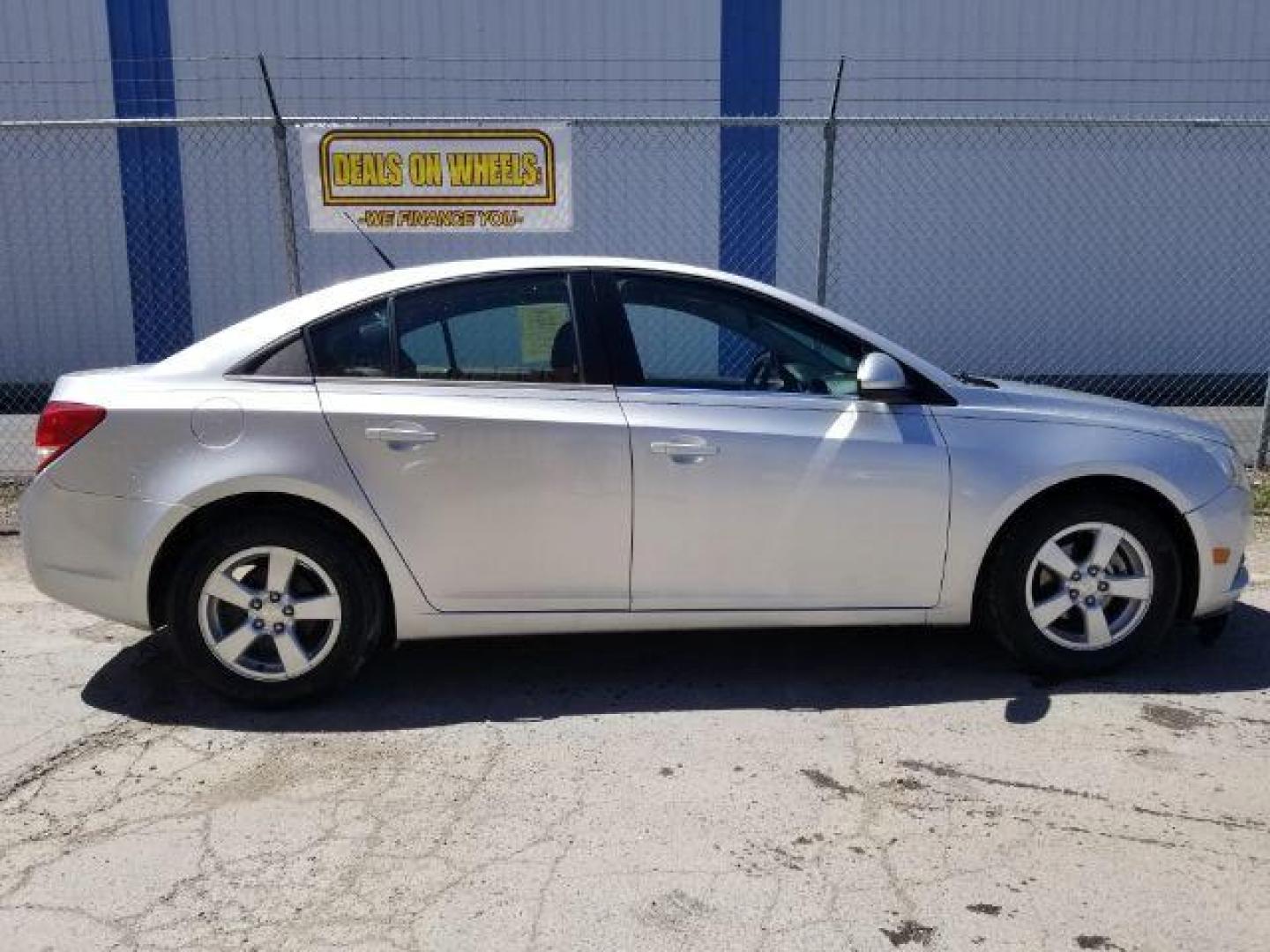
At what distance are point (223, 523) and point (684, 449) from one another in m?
1.62

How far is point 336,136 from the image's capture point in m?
6.89

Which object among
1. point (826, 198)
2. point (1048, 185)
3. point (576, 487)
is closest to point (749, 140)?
point (1048, 185)

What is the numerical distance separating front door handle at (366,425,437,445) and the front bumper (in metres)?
2.82

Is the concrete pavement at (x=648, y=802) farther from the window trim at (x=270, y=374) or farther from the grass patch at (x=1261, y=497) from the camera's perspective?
the grass patch at (x=1261, y=497)

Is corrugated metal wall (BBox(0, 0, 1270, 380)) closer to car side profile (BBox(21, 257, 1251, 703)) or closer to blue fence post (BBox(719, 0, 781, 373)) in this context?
blue fence post (BBox(719, 0, 781, 373))

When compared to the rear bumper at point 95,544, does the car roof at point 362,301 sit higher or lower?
higher

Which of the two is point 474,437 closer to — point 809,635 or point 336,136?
point 809,635

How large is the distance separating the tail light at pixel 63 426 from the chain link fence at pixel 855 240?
750 centimetres

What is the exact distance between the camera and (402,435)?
3.84 m

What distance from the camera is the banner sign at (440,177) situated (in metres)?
6.92

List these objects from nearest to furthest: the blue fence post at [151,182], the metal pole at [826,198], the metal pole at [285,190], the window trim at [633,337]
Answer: the window trim at [633,337] → the metal pole at [285,190] → the metal pole at [826,198] → the blue fence post at [151,182]

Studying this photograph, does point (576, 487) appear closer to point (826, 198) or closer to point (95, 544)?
point (95, 544)

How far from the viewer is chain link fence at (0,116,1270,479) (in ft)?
36.8

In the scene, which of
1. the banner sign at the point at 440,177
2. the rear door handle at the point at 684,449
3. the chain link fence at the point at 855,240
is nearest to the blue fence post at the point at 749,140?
the chain link fence at the point at 855,240
